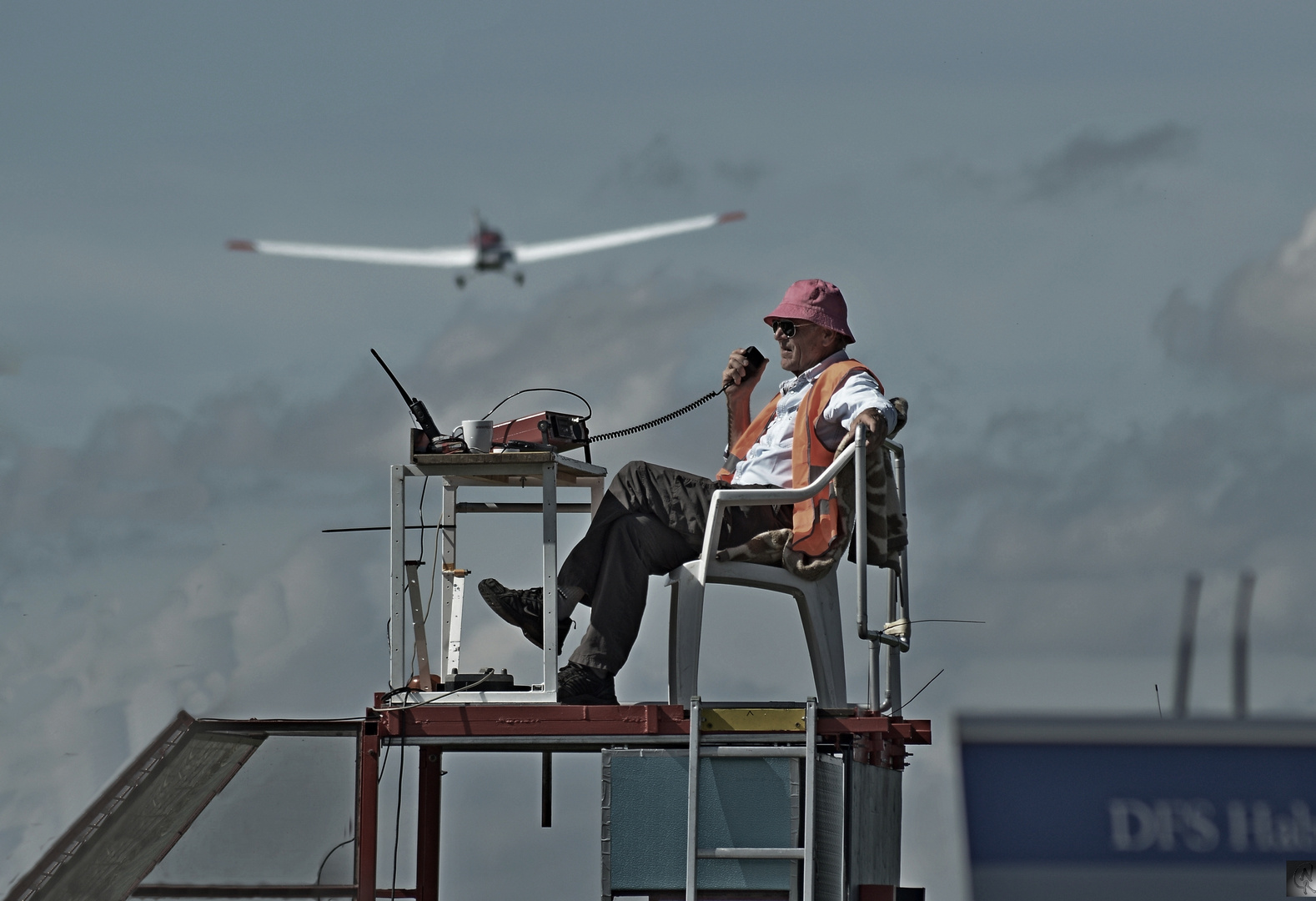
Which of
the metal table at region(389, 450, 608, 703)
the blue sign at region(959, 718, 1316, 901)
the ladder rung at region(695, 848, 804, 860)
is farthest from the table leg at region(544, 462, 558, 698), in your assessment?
the blue sign at region(959, 718, 1316, 901)

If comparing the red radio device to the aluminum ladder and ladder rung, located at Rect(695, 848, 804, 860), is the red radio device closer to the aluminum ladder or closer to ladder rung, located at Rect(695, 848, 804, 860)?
the aluminum ladder

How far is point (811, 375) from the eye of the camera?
6.94 m

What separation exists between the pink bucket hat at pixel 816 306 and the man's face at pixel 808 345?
36 mm

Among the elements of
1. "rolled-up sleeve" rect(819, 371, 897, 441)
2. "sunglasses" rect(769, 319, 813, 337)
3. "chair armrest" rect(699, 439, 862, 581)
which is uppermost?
"sunglasses" rect(769, 319, 813, 337)

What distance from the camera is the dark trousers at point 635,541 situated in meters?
6.44

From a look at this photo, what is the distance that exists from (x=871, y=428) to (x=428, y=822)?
2.87 m

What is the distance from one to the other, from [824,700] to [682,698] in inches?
22.6

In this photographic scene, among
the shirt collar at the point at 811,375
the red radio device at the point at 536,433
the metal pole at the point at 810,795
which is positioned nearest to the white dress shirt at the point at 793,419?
the shirt collar at the point at 811,375

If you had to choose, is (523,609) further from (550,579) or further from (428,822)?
(428,822)

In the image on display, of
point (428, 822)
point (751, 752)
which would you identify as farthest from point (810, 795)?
point (428, 822)

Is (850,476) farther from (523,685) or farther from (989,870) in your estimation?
(989,870)

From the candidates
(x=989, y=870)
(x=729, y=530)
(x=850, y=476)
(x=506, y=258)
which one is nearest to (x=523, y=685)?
(x=729, y=530)

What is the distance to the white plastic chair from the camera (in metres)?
6.29

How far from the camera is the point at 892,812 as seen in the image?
22.7ft
